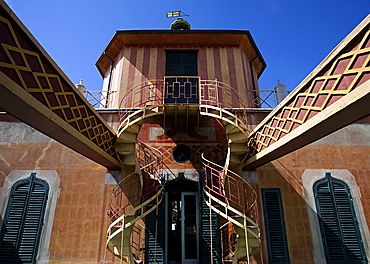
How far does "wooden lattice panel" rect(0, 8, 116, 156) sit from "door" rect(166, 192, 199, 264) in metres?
3.65

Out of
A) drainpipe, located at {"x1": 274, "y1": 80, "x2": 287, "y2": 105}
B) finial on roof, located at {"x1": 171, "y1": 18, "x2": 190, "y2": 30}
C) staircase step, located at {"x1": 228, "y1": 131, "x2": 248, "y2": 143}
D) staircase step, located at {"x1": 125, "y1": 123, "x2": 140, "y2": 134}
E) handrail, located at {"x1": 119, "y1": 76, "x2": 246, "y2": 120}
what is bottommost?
staircase step, located at {"x1": 228, "y1": 131, "x2": 248, "y2": 143}

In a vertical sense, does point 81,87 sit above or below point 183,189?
above

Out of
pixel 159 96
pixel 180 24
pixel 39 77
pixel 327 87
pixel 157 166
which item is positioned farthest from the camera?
pixel 180 24

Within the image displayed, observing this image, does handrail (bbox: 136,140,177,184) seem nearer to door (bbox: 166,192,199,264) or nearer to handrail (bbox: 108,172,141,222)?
handrail (bbox: 108,172,141,222)

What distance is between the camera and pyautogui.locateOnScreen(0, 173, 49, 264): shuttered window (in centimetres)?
681

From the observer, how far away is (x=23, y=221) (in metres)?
7.10

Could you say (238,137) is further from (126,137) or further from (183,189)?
(126,137)

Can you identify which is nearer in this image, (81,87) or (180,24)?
(81,87)

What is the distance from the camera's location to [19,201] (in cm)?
728

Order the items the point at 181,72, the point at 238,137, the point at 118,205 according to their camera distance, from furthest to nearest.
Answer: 1. the point at 181,72
2. the point at 118,205
3. the point at 238,137

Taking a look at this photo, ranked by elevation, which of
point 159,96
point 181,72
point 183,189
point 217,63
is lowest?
point 183,189

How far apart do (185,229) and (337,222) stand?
4.54 metres

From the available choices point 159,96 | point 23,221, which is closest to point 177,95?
point 159,96

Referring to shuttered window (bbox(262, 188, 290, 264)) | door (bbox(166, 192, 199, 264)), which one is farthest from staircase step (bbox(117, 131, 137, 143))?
shuttered window (bbox(262, 188, 290, 264))
